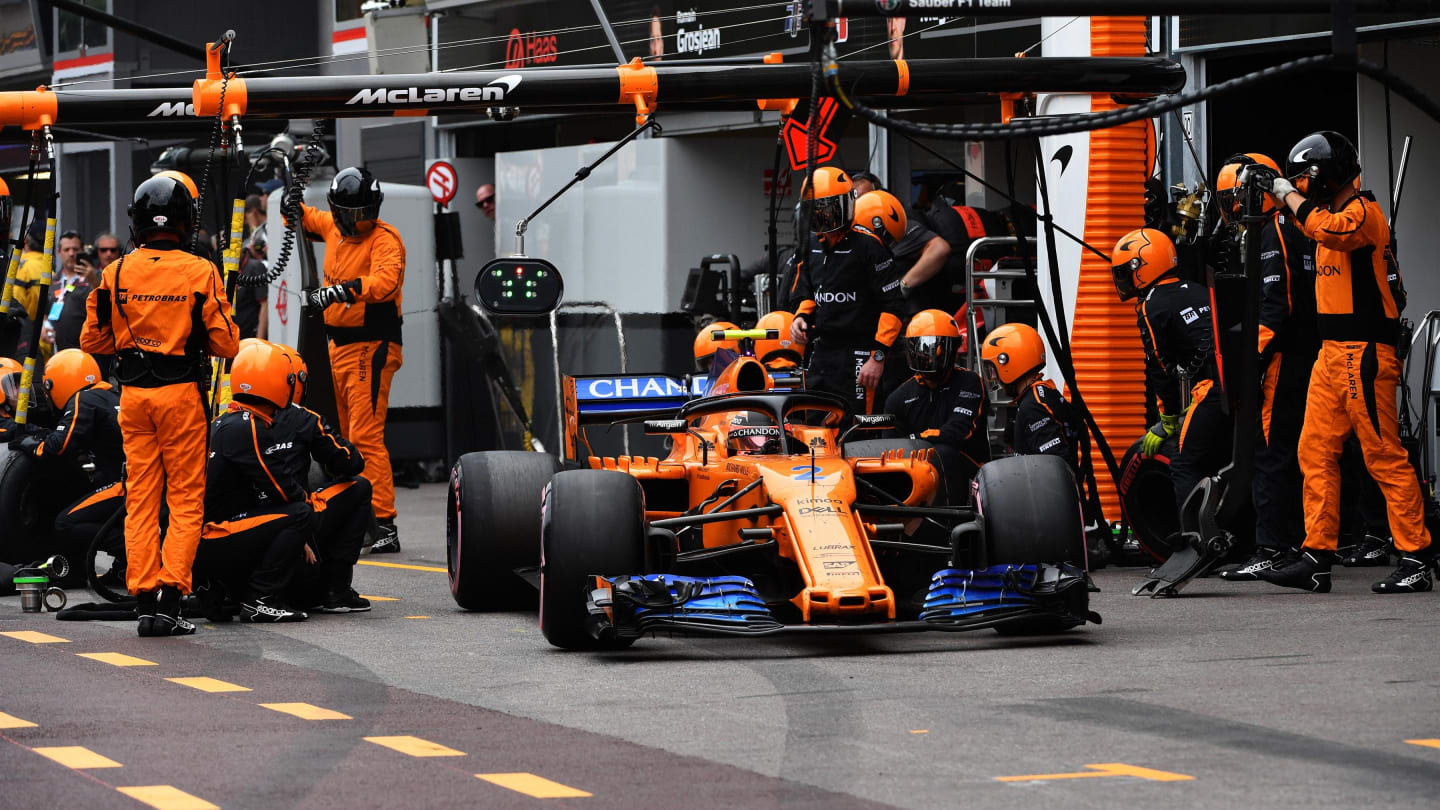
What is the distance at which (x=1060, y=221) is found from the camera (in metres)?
13.6

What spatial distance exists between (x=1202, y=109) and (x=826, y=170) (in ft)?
9.95

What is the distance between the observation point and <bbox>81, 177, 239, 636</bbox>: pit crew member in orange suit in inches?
381

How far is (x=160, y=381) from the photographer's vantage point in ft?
31.9

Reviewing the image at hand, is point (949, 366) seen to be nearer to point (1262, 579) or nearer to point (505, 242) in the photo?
point (1262, 579)

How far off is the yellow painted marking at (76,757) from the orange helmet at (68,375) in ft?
17.3

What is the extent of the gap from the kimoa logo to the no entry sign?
10.0 m

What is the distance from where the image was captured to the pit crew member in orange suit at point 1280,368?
1100cm

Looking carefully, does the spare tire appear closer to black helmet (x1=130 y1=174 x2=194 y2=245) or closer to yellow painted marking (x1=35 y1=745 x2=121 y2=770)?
black helmet (x1=130 y1=174 x2=194 y2=245)

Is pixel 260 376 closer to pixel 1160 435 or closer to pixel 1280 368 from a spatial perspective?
pixel 1160 435

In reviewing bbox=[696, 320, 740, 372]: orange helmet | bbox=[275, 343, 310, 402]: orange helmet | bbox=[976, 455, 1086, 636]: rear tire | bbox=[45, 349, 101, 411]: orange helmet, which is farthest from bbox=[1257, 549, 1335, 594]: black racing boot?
bbox=[45, 349, 101, 411]: orange helmet

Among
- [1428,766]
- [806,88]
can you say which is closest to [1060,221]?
[806,88]

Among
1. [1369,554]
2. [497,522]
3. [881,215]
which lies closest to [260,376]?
[497,522]

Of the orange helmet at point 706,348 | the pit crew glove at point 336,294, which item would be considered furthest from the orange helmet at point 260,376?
the orange helmet at point 706,348

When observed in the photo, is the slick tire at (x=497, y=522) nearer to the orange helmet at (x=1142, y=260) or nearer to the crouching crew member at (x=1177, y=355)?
the crouching crew member at (x=1177, y=355)
